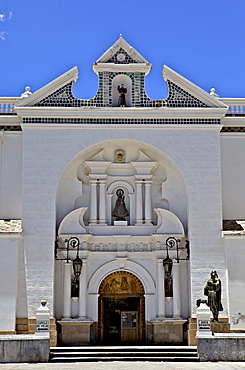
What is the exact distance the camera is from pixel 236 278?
2250 cm

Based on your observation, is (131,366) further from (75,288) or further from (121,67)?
(121,67)

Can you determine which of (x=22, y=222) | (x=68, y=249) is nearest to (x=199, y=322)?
(x=68, y=249)

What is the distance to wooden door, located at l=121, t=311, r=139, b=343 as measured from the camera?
23.7 metres

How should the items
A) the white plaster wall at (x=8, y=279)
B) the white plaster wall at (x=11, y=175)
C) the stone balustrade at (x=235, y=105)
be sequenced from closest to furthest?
the white plaster wall at (x=8, y=279) < the white plaster wall at (x=11, y=175) < the stone balustrade at (x=235, y=105)

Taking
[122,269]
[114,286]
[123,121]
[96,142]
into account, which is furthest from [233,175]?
[114,286]

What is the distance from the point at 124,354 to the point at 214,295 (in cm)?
376

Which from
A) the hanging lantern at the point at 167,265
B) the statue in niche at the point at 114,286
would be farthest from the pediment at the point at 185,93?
the statue in niche at the point at 114,286

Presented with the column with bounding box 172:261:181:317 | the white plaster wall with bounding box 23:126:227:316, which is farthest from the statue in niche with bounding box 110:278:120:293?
the white plaster wall with bounding box 23:126:227:316

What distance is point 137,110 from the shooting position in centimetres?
2406

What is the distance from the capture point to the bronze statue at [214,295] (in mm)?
21625

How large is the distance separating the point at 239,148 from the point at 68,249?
25.2 feet

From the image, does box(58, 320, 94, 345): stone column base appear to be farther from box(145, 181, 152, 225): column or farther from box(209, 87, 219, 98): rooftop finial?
box(209, 87, 219, 98): rooftop finial

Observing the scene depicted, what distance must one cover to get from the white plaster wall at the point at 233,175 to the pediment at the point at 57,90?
6.20 m

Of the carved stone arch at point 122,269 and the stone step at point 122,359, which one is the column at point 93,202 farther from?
the stone step at point 122,359
